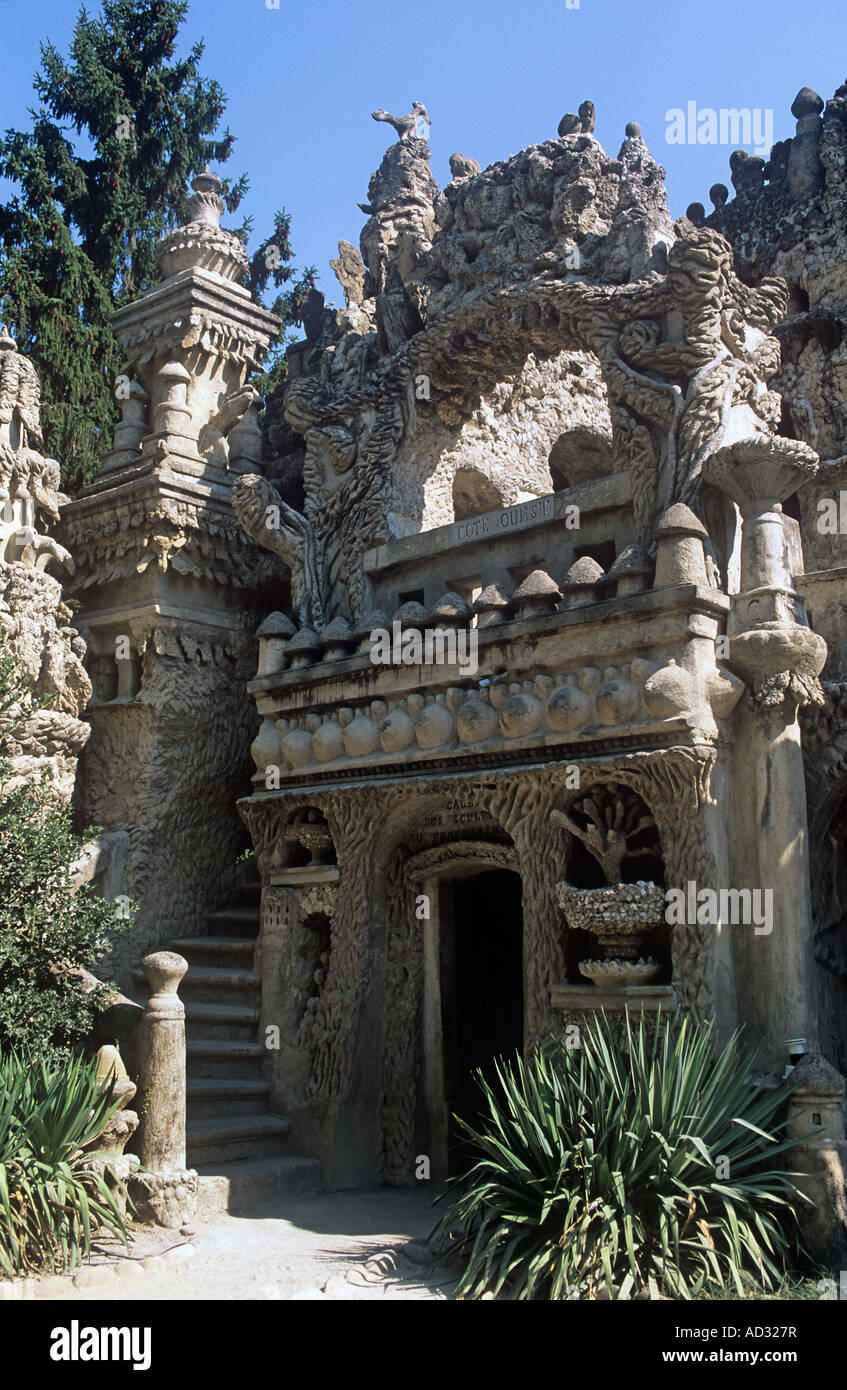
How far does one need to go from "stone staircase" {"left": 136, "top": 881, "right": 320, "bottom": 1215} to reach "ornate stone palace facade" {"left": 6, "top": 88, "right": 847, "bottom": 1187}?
0.03 metres

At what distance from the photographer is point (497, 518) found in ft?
30.2

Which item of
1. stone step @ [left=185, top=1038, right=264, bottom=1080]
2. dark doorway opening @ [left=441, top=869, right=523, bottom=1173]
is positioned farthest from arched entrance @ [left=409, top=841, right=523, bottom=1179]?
stone step @ [left=185, top=1038, right=264, bottom=1080]

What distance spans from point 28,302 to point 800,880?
34.2ft

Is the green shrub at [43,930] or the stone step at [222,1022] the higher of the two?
the green shrub at [43,930]

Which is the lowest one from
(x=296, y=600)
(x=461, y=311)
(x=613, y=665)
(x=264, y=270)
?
(x=613, y=665)

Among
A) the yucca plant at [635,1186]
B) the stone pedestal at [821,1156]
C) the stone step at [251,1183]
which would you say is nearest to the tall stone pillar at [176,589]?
the stone step at [251,1183]

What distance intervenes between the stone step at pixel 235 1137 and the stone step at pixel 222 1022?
2.16ft

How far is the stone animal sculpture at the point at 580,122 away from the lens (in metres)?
9.90

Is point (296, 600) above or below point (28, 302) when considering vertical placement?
below

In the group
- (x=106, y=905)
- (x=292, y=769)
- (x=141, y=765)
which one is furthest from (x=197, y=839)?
(x=106, y=905)

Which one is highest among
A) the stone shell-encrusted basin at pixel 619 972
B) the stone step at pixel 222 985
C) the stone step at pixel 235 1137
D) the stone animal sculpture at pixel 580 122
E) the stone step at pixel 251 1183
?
the stone animal sculpture at pixel 580 122

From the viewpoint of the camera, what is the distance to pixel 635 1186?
6113mm

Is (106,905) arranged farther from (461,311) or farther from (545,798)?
(461,311)

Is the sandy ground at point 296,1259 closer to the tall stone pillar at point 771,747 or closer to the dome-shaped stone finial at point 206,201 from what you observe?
the tall stone pillar at point 771,747
